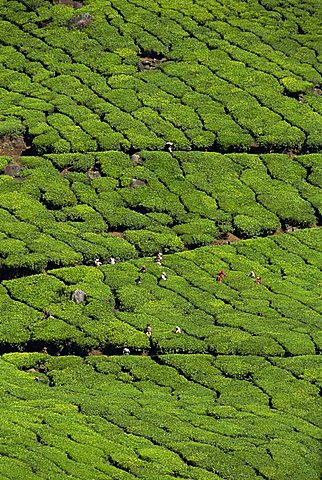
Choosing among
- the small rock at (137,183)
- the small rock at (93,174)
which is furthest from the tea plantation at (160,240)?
the small rock at (93,174)

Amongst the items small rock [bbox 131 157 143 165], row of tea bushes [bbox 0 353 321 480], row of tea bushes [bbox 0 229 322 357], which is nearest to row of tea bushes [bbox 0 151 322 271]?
small rock [bbox 131 157 143 165]

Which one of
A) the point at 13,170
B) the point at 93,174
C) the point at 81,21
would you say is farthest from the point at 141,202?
the point at 81,21

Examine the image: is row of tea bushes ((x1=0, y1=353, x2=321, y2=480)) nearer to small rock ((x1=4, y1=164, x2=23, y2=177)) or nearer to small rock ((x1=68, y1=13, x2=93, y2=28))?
small rock ((x1=4, y1=164, x2=23, y2=177))

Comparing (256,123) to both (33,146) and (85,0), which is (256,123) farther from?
(85,0)

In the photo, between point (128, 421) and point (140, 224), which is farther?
point (140, 224)

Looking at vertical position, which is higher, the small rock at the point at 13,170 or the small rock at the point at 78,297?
the small rock at the point at 78,297

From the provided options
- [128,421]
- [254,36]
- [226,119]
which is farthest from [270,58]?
[128,421]

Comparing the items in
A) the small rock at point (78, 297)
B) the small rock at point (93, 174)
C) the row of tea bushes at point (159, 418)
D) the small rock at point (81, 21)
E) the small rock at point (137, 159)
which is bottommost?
the small rock at point (93, 174)

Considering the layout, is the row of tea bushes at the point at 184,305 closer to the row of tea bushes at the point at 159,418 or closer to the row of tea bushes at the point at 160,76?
the row of tea bushes at the point at 159,418
